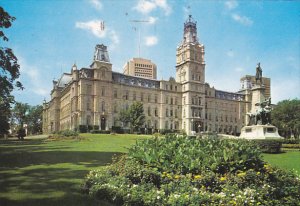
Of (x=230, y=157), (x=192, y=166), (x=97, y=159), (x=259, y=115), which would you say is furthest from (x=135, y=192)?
(x=259, y=115)

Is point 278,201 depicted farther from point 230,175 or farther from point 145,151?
point 145,151

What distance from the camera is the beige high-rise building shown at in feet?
573

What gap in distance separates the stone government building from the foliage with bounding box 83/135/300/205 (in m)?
56.6

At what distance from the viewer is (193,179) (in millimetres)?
9180

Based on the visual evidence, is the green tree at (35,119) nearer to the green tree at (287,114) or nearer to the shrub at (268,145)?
the green tree at (287,114)

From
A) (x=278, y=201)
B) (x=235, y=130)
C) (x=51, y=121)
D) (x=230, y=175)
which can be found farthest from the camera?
(x=235, y=130)

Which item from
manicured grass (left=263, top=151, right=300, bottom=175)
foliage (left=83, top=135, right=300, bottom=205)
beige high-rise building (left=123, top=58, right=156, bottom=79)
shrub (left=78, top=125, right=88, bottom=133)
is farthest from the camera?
beige high-rise building (left=123, top=58, right=156, bottom=79)

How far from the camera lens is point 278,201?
7516 mm

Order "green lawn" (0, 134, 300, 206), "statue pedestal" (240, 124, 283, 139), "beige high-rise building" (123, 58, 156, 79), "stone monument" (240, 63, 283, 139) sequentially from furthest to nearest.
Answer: "beige high-rise building" (123, 58, 156, 79)
"stone monument" (240, 63, 283, 139)
"statue pedestal" (240, 124, 283, 139)
"green lawn" (0, 134, 300, 206)

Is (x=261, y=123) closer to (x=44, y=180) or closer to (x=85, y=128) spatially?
(x=44, y=180)

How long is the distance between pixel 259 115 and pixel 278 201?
21809mm

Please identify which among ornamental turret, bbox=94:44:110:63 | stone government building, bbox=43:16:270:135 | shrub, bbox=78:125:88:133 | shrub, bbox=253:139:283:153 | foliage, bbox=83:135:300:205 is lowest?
shrub, bbox=78:125:88:133

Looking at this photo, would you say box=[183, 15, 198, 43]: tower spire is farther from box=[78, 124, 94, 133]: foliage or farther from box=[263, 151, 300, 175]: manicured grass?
box=[263, 151, 300, 175]: manicured grass

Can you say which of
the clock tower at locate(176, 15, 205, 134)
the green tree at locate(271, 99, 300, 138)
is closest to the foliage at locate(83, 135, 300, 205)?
the clock tower at locate(176, 15, 205, 134)
